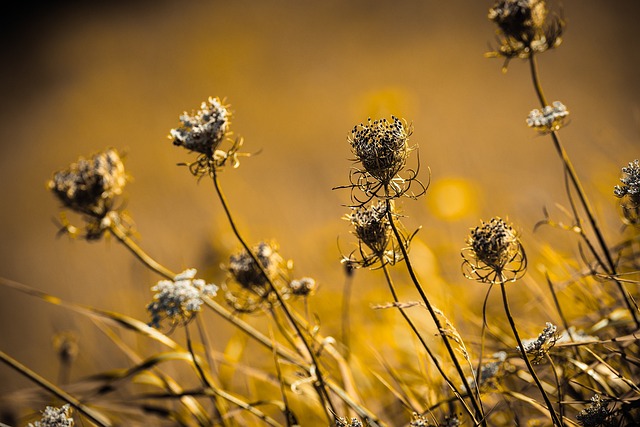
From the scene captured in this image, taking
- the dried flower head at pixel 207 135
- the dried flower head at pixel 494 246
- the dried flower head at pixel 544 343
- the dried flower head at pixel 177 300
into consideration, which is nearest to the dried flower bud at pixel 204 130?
the dried flower head at pixel 207 135

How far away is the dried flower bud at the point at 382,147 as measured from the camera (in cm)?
77

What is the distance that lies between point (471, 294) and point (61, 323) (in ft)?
7.61

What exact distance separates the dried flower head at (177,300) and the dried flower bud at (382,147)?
1.10 feet

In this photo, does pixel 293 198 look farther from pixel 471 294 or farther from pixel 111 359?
pixel 471 294

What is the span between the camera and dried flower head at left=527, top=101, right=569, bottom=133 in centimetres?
83

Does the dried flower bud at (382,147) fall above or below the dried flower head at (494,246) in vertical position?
→ above

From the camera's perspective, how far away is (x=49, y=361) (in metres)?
3.01

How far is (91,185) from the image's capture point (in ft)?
3.35

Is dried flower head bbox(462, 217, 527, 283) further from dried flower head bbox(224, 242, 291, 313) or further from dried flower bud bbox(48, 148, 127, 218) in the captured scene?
dried flower bud bbox(48, 148, 127, 218)

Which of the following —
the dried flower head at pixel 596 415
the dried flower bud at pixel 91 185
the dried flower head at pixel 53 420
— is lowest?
the dried flower head at pixel 596 415

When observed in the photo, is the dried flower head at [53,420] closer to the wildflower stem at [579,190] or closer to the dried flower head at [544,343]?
the dried flower head at [544,343]

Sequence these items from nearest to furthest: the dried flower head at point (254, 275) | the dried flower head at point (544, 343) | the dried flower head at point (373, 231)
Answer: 1. the dried flower head at point (544, 343)
2. the dried flower head at point (373, 231)
3. the dried flower head at point (254, 275)

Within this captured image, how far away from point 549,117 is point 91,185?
857 mm

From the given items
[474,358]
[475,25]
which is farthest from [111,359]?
[475,25]
